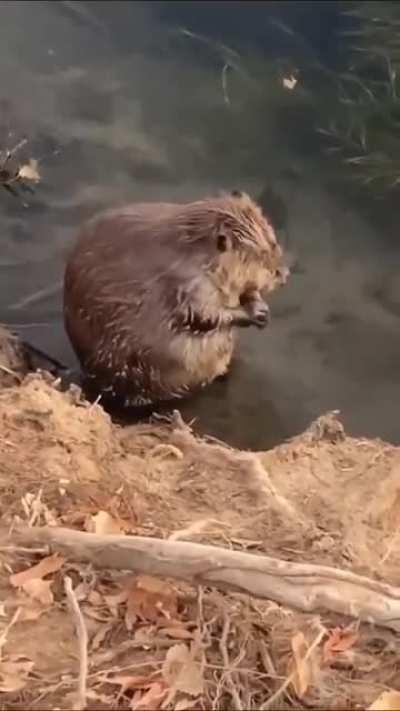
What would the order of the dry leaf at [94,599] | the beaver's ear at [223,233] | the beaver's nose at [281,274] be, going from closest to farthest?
1. the dry leaf at [94,599]
2. the beaver's ear at [223,233]
3. the beaver's nose at [281,274]

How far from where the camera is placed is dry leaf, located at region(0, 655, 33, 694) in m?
4.09

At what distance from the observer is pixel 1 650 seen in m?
4.20

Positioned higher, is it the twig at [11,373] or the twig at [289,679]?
Result: the twig at [289,679]

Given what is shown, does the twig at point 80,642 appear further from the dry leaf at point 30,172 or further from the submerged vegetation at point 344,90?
the submerged vegetation at point 344,90

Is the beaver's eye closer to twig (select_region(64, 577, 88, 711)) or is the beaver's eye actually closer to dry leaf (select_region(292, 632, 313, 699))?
twig (select_region(64, 577, 88, 711))

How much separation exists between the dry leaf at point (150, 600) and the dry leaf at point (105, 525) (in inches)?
9.9

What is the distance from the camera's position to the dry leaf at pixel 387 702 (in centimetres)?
405

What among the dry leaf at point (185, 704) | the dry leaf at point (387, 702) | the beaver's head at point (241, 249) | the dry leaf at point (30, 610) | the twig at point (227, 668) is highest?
the beaver's head at point (241, 249)

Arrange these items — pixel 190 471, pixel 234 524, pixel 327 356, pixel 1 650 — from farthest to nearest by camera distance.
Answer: pixel 327 356, pixel 190 471, pixel 234 524, pixel 1 650

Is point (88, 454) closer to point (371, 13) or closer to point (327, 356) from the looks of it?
point (327, 356)

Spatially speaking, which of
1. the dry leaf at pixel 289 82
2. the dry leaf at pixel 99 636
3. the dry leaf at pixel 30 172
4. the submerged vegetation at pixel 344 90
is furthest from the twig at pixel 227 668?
the dry leaf at pixel 289 82

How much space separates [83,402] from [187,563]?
1.48 metres

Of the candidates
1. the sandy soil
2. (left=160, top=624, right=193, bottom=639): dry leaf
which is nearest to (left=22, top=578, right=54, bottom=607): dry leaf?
the sandy soil

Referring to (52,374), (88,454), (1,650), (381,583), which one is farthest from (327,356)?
(1,650)
